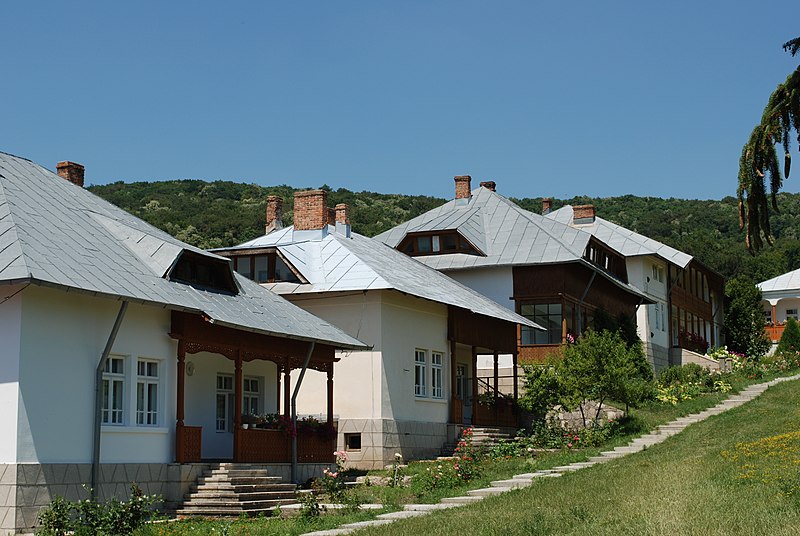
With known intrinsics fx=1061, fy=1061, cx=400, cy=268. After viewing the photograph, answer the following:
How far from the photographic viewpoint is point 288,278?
28.8m

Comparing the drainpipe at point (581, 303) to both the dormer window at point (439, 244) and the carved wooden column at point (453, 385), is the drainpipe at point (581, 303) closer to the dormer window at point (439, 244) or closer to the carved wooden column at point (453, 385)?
the dormer window at point (439, 244)

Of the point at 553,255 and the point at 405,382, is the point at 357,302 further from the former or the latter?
the point at 553,255

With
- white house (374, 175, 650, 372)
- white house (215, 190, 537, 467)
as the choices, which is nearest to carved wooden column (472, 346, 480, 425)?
white house (215, 190, 537, 467)

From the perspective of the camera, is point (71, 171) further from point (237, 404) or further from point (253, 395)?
point (237, 404)

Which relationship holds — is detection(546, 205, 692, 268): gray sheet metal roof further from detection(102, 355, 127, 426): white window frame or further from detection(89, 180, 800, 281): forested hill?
detection(102, 355, 127, 426): white window frame

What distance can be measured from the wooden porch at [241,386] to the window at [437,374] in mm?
5685

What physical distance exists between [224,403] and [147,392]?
4.27m

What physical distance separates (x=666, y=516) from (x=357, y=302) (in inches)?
580

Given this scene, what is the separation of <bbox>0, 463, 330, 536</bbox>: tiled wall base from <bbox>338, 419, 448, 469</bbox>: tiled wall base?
7074 millimetres

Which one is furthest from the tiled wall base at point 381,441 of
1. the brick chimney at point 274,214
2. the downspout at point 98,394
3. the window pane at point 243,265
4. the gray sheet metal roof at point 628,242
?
the gray sheet metal roof at point 628,242

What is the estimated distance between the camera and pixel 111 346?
18.1 m

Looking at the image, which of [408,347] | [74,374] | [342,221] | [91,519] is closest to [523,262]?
[342,221]

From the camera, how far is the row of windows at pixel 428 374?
29.2 meters

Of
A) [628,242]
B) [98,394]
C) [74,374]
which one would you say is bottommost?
[98,394]
